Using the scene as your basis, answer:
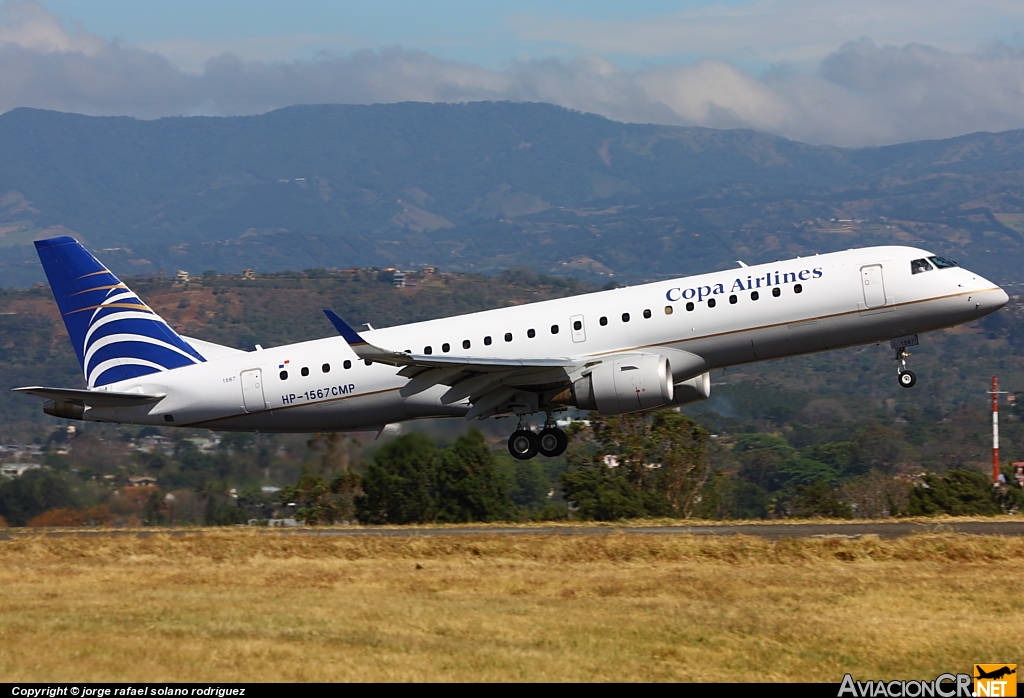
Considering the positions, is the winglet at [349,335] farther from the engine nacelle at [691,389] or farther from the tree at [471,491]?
the tree at [471,491]

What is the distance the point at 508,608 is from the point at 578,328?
12.7 m

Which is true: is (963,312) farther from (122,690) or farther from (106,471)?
(106,471)

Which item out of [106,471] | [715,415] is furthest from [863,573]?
[715,415]

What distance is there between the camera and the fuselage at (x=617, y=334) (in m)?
31.1

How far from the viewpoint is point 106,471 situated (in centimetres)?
4891

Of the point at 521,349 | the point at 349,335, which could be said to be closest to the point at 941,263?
the point at 521,349

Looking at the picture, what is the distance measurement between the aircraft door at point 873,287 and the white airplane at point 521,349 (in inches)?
1.0

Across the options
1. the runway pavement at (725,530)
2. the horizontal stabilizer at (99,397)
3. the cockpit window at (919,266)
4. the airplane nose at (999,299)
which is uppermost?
the cockpit window at (919,266)

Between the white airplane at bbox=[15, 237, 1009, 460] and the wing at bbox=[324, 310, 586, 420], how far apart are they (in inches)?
1.9

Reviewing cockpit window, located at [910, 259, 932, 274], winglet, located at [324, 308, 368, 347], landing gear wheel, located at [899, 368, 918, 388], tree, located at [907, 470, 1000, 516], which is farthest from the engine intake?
tree, located at [907, 470, 1000, 516]

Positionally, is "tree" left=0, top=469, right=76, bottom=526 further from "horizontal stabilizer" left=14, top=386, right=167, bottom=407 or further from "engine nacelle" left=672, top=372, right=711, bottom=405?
"engine nacelle" left=672, top=372, right=711, bottom=405

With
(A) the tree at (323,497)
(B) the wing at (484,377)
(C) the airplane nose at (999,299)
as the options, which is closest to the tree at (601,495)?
(A) the tree at (323,497)

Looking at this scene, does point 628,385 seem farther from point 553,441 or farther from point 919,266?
point 919,266

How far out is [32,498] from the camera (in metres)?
48.2
